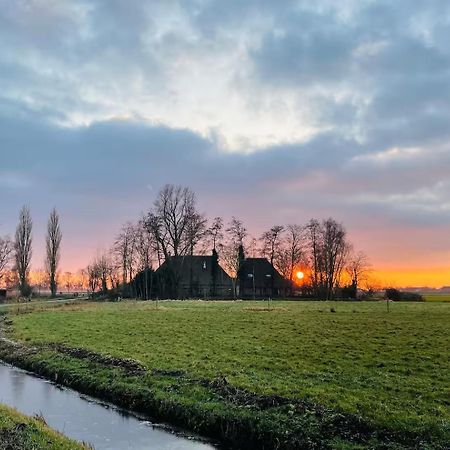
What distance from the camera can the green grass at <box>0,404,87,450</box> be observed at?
9.95m

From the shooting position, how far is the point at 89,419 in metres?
14.1

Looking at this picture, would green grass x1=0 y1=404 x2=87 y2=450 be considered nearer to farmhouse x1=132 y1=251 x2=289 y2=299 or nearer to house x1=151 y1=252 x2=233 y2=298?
farmhouse x1=132 y1=251 x2=289 y2=299

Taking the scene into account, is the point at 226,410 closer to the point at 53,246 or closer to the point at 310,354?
the point at 310,354

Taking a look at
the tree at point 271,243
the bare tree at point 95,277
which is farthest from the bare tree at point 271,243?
the bare tree at point 95,277

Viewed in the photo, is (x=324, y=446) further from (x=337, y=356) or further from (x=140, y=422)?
(x=337, y=356)

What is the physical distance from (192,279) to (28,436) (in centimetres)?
8325

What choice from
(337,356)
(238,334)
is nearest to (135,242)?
(238,334)

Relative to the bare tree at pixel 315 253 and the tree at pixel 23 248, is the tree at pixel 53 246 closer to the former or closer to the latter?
the tree at pixel 23 248

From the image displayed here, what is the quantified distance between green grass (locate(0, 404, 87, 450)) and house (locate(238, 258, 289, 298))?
87643 mm

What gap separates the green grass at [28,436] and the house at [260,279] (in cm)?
8764

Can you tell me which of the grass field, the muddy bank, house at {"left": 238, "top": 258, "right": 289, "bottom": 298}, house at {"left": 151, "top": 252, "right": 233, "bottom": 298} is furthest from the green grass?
house at {"left": 238, "top": 258, "right": 289, "bottom": 298}

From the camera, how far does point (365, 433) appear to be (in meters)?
11.0

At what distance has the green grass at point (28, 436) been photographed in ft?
32.6

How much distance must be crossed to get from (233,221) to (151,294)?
2182cm
